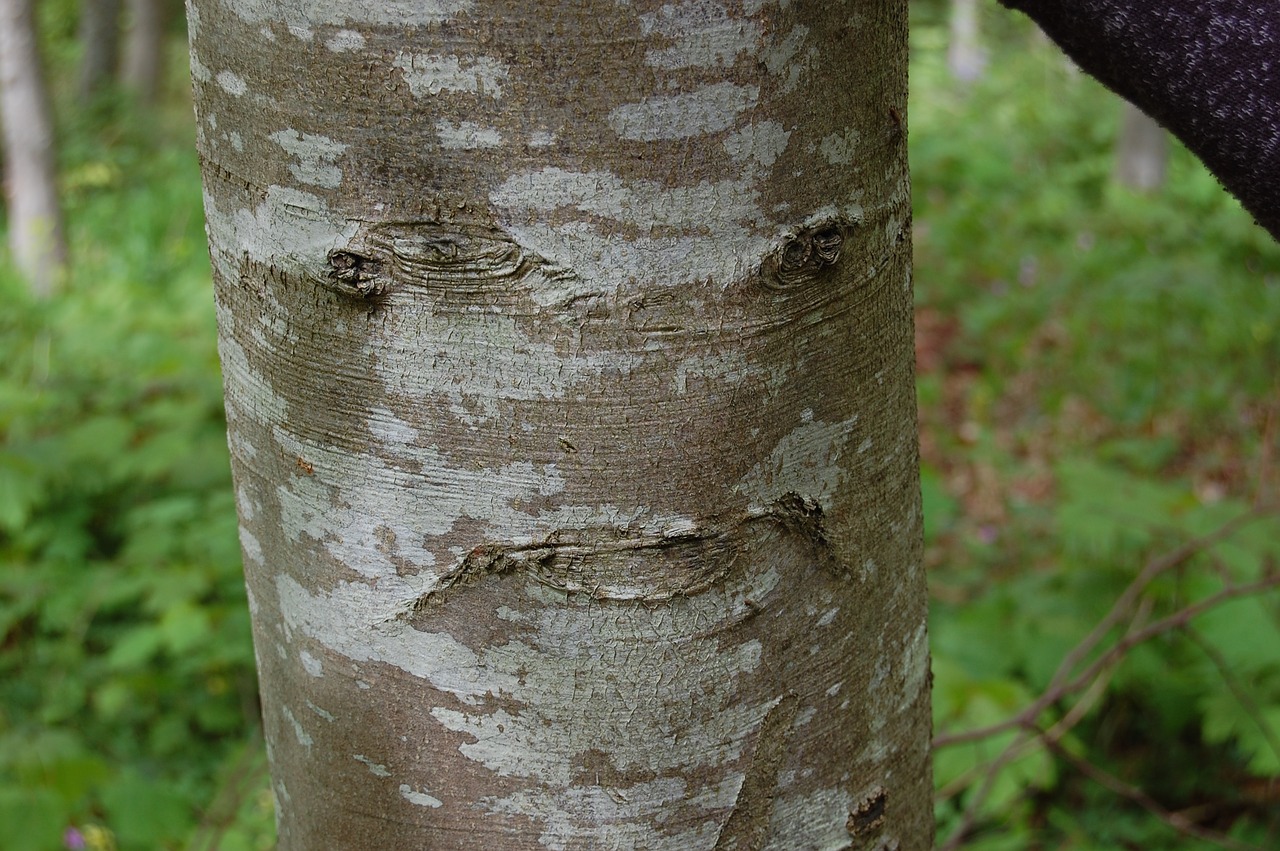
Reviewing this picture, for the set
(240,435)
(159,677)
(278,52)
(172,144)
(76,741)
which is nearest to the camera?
(278,52)

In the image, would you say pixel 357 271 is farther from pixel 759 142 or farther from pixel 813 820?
pixel 813 820

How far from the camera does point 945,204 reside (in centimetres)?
710

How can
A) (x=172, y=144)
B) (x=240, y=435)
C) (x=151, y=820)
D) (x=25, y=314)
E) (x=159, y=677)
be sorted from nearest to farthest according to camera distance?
(x=240, y=435) < (x=151, y=820) < (x=159, y=677) < (x=25, y=314) < (x=172, y=144)

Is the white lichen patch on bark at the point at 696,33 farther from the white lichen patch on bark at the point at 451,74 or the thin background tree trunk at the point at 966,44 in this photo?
the thin background tree trunk at the point at 966,44

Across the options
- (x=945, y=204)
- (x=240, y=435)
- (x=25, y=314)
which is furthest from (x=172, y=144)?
(x=240, y=435)

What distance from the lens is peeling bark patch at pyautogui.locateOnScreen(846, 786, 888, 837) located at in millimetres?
778

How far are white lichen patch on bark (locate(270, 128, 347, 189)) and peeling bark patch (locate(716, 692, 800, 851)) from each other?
43 centimetres

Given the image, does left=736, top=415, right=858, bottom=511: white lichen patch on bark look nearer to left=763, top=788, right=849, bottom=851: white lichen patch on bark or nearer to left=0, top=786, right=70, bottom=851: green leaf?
left=763, top=788, right=849, bottom=851: white lichen patch on bark

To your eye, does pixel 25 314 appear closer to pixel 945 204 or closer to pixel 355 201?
pixel 945 204

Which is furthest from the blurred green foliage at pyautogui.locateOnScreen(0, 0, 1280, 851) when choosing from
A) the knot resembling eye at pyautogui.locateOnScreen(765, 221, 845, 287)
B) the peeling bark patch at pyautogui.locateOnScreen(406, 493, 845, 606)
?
the knot resembling eye at pyautogui.locateOnScreen(765, 221, 845, 287)

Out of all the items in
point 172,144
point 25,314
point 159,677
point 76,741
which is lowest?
point 76,741

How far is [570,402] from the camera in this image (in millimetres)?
617

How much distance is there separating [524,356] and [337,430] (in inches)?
5.5

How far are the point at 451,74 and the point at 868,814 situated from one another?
582mm
